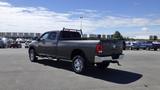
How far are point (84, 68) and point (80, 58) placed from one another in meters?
0.50

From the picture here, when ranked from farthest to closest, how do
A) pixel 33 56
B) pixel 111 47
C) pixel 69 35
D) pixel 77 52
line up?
pixel 33 56, pixel 69 35, pixel 77 52, pixel 111 47

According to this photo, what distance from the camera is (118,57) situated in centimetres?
1273

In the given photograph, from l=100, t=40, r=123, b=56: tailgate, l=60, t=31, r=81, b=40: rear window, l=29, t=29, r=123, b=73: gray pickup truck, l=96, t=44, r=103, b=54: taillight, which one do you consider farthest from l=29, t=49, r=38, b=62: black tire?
l=96, t=44, r=103, b=54: taillight

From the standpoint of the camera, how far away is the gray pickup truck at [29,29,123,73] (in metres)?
12.0

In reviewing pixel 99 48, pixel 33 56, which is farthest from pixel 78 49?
pixel 33 56

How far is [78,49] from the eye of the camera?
42.5 ft

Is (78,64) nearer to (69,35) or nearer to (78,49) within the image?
(78,49)

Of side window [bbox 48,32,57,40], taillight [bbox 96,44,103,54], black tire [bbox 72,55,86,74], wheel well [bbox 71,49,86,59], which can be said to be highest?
side window [bbox 48,32,57,40]

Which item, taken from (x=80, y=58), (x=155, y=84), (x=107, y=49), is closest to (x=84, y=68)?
(x=80, y=58)

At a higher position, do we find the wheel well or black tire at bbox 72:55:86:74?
the wheel well

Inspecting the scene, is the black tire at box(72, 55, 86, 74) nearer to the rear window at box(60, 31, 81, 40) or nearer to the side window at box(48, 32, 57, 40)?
the rear window at box(60, 31, 81, 40)

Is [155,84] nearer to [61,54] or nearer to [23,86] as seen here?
[23,86]

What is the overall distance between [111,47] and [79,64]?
157 cm

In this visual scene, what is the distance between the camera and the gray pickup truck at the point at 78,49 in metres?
12.0
